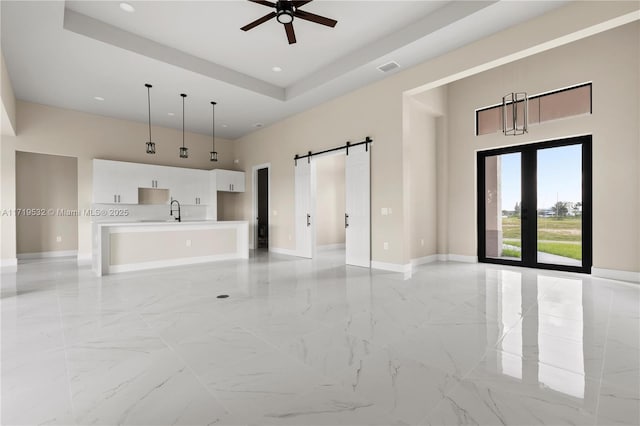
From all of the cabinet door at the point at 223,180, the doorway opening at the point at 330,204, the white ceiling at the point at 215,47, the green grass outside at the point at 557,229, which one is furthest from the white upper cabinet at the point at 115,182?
the green grass outside at the point at 557,229

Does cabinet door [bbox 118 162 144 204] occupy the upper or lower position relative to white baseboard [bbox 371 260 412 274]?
upper

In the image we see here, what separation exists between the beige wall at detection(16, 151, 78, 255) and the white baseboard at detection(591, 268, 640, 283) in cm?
1107

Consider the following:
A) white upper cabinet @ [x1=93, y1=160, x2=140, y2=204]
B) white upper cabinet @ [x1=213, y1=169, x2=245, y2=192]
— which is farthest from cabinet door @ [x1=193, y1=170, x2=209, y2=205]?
white upper cabinet @ [x1=93, y1=160, x2=140, y2=204]

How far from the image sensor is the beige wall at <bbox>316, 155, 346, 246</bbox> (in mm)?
8539

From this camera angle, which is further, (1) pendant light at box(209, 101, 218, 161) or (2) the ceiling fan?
(1) pendant light at box(209, 101, 218, 161)

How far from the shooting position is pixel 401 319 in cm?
294

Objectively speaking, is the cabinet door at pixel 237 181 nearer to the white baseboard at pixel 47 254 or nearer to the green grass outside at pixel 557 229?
the white baseboard at pixel 47 254

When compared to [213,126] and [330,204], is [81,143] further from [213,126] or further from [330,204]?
[330,204]

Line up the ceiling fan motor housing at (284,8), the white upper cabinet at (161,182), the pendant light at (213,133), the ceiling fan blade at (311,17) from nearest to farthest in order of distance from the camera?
1. the ceiling fan motor housing at (284,8)
2. the ceiling fan blade at (311,17)
3. the pendant light at (213,133)
4. the white upper cabinet at (161,182)

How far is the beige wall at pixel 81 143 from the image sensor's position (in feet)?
20.3

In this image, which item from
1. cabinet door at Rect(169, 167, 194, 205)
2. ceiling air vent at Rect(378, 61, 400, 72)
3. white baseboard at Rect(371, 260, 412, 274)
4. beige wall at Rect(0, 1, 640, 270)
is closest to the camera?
beige wall at Rect(0, 1, 640, 270)

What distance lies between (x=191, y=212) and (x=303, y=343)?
281 inches

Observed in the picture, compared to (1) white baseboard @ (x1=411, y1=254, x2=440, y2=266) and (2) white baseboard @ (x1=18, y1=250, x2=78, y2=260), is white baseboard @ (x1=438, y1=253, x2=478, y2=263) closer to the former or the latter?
(1) white baseboard @ (x1=411, y1=254, x2=440, y2=266)

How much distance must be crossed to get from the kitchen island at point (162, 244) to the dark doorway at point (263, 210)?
2288 mm
